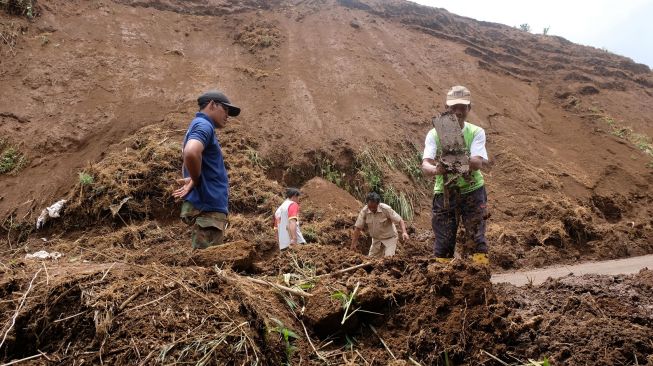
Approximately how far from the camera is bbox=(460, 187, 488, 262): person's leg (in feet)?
12.8

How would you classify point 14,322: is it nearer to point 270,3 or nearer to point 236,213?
point 236,213

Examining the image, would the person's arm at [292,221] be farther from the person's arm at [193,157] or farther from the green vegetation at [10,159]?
the green vegetation at [10,159]

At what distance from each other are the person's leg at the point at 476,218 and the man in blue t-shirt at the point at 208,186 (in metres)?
1.91

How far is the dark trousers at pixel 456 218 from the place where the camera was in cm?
391

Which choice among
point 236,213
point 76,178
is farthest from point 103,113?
point 236,213

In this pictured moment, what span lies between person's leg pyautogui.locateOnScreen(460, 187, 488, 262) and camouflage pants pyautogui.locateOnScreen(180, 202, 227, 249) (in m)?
1.91

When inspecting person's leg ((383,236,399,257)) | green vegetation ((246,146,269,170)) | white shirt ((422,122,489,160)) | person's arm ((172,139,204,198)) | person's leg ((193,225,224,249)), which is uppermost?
white shirt ((422,122,489,160))

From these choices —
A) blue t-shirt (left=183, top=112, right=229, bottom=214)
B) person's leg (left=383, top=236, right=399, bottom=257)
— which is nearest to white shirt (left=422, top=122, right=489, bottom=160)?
blue t-shirt (left=183, top=112, right=229, bottom=214)

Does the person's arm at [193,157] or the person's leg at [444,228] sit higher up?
the person's arm at [193,157]

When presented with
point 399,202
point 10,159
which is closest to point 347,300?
point 399,202

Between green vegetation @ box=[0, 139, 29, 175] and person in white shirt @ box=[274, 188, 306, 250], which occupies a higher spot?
person in white shirt @ box=[274, 188, 306, 250]

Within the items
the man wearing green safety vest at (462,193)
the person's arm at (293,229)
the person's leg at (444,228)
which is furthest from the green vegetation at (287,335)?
the person's arm at (293,229)

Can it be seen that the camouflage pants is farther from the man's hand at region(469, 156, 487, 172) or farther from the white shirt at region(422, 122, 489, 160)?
the man's hand at region(469, 156, 487, 172)

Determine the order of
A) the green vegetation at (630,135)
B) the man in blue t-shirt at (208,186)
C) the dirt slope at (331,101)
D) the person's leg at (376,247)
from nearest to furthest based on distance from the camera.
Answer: the man in blue t-shirt at (208,186) < the person's leg at (376,247) < the dirt slope at (331,101) < the green vegetation at (630,135)
